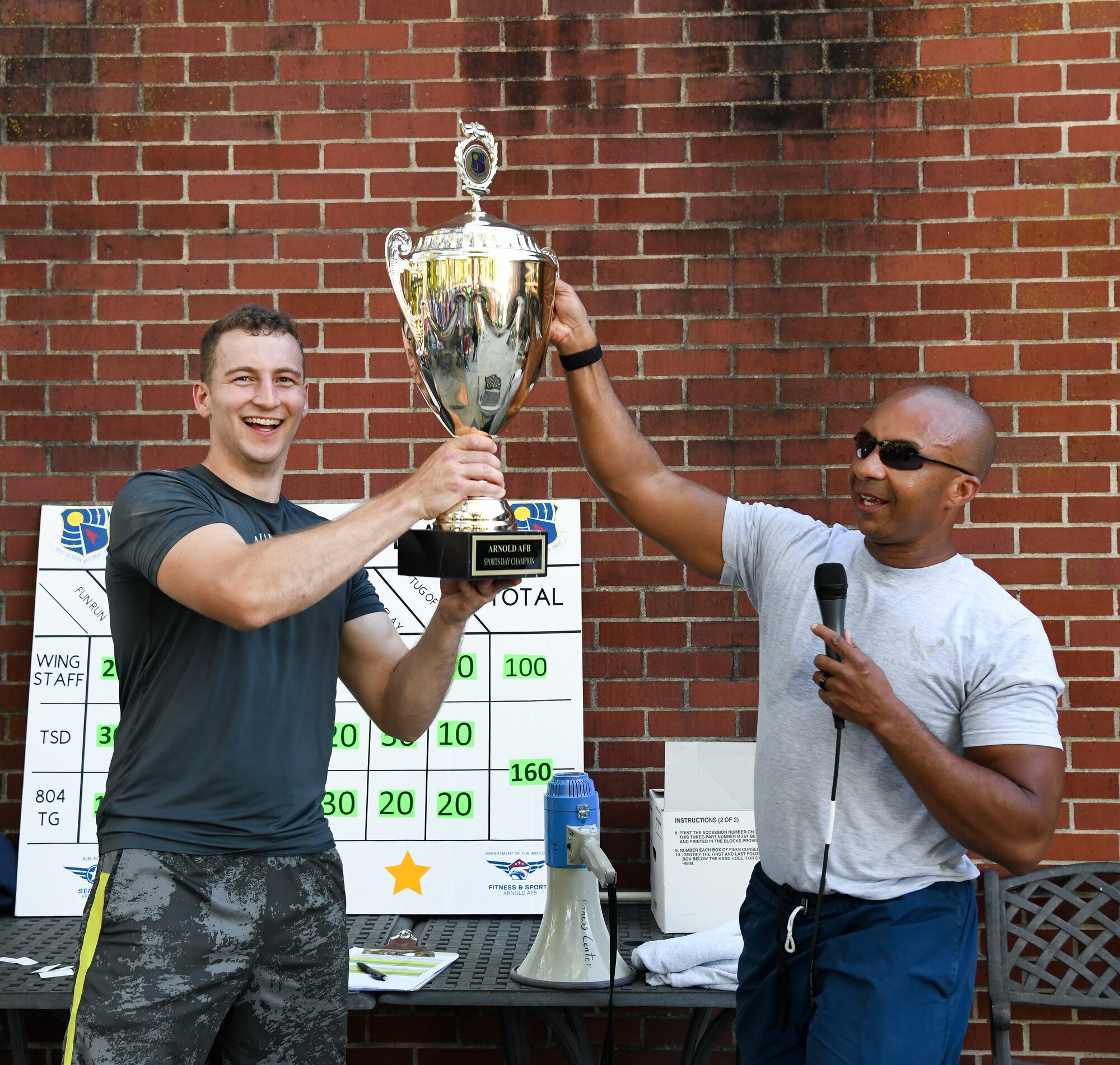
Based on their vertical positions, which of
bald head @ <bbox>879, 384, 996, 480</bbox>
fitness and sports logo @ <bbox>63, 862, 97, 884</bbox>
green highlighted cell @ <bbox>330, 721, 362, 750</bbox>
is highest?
bald head @ <bbox>879, 384, 996, 480</bbox>

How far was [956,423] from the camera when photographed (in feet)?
6.88

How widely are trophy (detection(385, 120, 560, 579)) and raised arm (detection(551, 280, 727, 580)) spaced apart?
0.16m

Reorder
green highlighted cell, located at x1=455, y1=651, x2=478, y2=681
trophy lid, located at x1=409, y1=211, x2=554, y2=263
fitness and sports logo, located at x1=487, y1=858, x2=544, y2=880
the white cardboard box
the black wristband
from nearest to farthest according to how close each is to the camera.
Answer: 1. trophy lid, located at x1=409, y1=211, x2=554, y2=263
2. the black wristband
3. the white cardboard box
4. fitness and sports logo, located at x1=487, y1=858, x2=544, y2=880
5. green highlighted cell, located at x1=455, y1=651, x2=478, y2=681

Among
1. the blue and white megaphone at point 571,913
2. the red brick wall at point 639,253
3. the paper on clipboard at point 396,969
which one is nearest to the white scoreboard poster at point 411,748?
the red brick wall at point 639,253

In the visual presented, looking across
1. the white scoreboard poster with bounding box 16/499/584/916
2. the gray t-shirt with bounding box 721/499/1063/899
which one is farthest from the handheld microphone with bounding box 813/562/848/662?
the white scoreboard poster with bounding box 16/499/584/916

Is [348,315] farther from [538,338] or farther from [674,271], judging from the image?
[538,338]

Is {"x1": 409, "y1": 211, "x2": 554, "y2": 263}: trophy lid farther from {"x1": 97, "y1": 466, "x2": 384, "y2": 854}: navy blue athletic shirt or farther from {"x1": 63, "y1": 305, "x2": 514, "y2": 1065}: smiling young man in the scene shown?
{"x1": 97, "y1": 466, "x2": 384, "y2": 854}: navy blue athletic shirt

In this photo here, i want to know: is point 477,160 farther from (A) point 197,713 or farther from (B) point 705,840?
(B) point 705,840

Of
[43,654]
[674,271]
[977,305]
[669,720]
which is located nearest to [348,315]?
[674,271]

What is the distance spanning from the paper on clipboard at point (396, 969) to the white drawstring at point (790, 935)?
1.02 meters

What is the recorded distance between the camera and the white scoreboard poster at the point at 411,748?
3186 mm

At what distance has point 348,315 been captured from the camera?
344 centimetres

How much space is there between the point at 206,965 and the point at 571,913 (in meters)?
1.02

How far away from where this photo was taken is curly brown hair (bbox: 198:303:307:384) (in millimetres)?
2135
